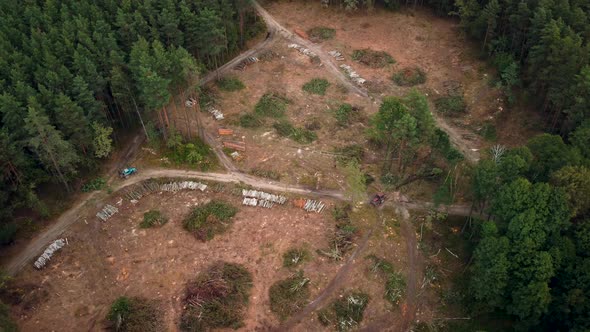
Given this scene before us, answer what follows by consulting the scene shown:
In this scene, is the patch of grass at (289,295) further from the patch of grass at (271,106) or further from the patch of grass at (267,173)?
the patch of grass at (271,106)

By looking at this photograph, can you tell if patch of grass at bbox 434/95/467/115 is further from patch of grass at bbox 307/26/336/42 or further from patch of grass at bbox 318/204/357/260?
patch of grass at bbox 307/26/336/42

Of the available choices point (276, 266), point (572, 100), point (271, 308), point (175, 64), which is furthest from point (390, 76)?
point (271, 308)

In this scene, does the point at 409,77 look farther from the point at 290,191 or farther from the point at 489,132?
the point at 290,191

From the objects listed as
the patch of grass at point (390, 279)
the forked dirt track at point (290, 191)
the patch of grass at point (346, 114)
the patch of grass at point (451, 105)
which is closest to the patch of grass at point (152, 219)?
the forked dirt track at point (290, 191)

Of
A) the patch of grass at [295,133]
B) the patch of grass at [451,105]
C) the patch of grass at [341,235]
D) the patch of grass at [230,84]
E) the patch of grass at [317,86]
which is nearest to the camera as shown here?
the patch of grass at [341,235]

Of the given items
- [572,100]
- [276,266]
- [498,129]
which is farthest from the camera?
[498,129]

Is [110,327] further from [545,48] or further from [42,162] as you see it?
[545,48]

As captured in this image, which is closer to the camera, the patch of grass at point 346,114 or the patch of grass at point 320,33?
the patch of grass at point 346,114
